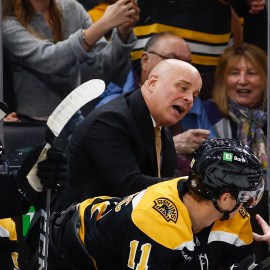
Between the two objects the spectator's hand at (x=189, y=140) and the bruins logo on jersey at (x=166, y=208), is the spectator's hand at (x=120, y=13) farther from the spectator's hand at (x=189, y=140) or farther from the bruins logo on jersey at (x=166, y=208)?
the bruins logo on jersey at (x=166, y=208)

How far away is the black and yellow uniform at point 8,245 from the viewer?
365 centimetres

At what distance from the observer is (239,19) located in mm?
5516

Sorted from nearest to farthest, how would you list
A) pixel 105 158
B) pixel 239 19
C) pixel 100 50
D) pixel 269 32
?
pixel 105 158, pixel 269 32, pixel 100 50, pixel 239 19

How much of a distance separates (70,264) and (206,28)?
6.99ft

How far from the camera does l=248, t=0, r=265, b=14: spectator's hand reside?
547 cm

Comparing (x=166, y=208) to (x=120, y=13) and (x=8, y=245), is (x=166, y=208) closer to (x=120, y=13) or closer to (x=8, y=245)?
(x=8, y=245)

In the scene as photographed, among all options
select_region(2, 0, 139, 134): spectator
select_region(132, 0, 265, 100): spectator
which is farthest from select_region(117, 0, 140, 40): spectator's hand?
select_region(132, 0, 265, 100): spectator

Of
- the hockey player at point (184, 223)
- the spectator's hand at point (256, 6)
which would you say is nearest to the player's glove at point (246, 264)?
the hockey player at point (184, 223)

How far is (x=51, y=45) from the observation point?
15.8 feet

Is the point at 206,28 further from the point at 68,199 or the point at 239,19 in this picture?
the point at 68,199

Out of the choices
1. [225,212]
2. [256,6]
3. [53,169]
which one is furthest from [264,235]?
[256,6]

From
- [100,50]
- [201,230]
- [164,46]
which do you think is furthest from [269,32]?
[201,230]

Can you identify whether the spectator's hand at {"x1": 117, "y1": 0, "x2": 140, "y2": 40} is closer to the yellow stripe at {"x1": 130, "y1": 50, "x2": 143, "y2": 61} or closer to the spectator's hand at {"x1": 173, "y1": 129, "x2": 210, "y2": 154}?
the yellow stripe at {"x1": 130, "y1": 50, "x2": 143, "y2": 61}

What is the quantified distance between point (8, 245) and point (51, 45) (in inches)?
57.3
